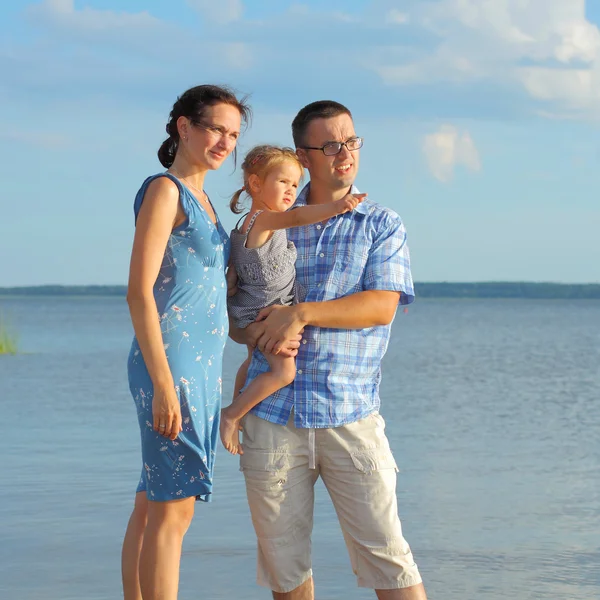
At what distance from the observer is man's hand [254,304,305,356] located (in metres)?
3.25

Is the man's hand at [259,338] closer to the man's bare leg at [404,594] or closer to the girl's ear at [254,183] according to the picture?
the girl's ear at [254,183]

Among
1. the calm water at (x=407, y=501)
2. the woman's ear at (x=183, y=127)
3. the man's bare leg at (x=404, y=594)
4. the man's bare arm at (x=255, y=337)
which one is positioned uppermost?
the woman's ear at (x=183, y=127)

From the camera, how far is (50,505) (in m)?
6.38

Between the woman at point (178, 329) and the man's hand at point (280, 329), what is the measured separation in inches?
4.8

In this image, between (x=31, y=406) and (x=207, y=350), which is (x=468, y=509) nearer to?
(x=207, y=350)

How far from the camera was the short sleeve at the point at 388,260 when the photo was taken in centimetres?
339

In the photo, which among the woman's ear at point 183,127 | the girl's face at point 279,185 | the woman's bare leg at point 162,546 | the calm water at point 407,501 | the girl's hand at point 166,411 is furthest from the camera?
the calm water at point 407,501

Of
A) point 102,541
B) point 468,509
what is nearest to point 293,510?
point 102,541

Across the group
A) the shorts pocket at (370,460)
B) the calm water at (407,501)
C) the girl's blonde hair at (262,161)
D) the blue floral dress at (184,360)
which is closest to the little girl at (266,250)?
the girl's blonde hair at (262,161)

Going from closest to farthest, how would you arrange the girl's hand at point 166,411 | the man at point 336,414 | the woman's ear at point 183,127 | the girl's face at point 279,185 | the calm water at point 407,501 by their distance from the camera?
the girl's hand at point 166,411 → the woman's ear at point 183,127 → the man at point 336,414 → the girl's face at point 279,185 → the calm water at point 407,501

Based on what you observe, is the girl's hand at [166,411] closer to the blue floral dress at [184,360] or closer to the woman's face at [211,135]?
the blue floral dress at [184,360]

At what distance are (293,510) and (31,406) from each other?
9360 millimetres

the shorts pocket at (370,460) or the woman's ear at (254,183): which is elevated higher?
the woman's ear at (254,183)

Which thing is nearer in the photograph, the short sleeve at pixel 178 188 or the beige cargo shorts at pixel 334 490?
the short sleeve at pixel 178 188
